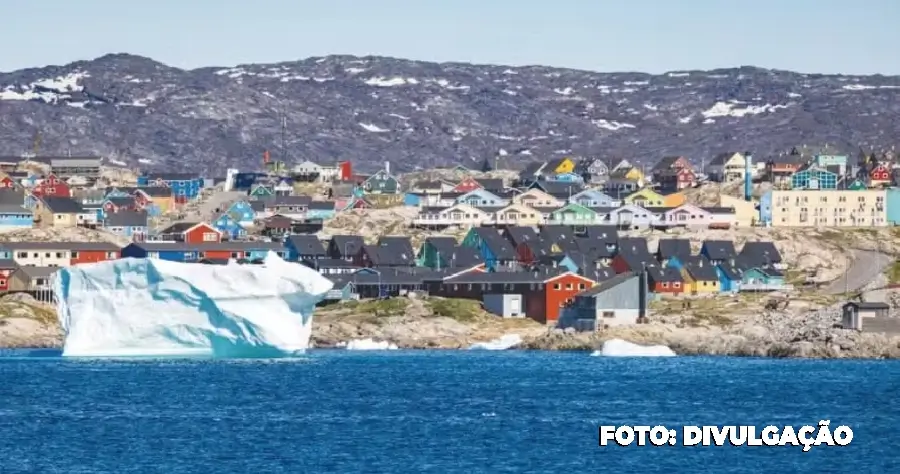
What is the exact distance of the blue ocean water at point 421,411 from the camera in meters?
55.9

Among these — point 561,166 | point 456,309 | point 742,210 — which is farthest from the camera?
point 561,166

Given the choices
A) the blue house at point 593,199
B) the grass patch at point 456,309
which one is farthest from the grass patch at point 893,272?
the blue house at point 593,199

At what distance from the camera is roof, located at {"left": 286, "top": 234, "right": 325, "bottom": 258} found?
130250 mm

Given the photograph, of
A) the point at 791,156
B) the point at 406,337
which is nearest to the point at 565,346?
the point at 406,337

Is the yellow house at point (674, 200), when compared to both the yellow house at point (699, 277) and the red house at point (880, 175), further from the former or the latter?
the yellow house at point (699, 277)

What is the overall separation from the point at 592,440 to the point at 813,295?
58.5 m

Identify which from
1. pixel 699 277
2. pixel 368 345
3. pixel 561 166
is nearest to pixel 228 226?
pixel 699 277

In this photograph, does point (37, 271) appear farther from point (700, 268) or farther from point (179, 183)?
point (179, 183)

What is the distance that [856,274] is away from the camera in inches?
5005

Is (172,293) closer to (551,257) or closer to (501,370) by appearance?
(501,370)

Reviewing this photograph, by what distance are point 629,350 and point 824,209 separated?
49.0 metres

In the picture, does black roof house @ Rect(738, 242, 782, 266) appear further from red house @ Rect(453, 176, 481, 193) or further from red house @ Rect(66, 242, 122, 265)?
red house @ Rect(453, 176, 481, 193)

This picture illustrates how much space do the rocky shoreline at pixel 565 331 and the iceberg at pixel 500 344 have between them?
516 millimetres

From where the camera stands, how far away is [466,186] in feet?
546
